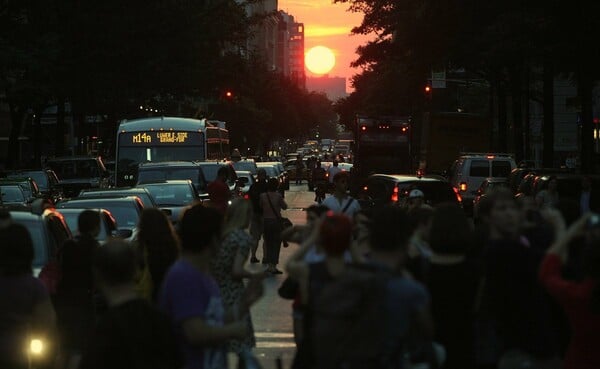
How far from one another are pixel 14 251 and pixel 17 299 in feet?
0.98

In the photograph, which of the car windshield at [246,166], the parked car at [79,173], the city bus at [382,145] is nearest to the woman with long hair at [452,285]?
the parked car at [79,173]

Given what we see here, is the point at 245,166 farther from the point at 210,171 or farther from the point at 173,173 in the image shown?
the point at 173,173

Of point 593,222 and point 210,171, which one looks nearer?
point 593,222

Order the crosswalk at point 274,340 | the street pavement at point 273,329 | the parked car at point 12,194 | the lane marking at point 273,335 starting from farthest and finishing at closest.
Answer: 1. the parked car at point 12,194
2. the lane marking at point 273,335
3. the crosswalk at point 274,340
4. the street pavement at point 273,329

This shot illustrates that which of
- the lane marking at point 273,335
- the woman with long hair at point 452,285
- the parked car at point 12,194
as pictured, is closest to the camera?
the woman with long hair at point 452,285

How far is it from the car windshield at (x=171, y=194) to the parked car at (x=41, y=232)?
11915 mm

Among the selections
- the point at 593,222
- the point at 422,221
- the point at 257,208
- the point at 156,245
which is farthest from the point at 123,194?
the point at 593,222

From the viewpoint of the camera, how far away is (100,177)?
43.2 meters

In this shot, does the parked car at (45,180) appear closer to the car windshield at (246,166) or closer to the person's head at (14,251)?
the car windshield at (246,166)

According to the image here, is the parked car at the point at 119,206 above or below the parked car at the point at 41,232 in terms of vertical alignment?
below

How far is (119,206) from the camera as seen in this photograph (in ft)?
63.7

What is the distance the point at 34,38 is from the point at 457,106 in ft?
218

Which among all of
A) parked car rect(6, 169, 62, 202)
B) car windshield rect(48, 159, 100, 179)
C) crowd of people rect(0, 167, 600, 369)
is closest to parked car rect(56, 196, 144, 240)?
crowd of people rect(0, 167, 600, 369)

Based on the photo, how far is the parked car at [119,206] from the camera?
62.5 ft
